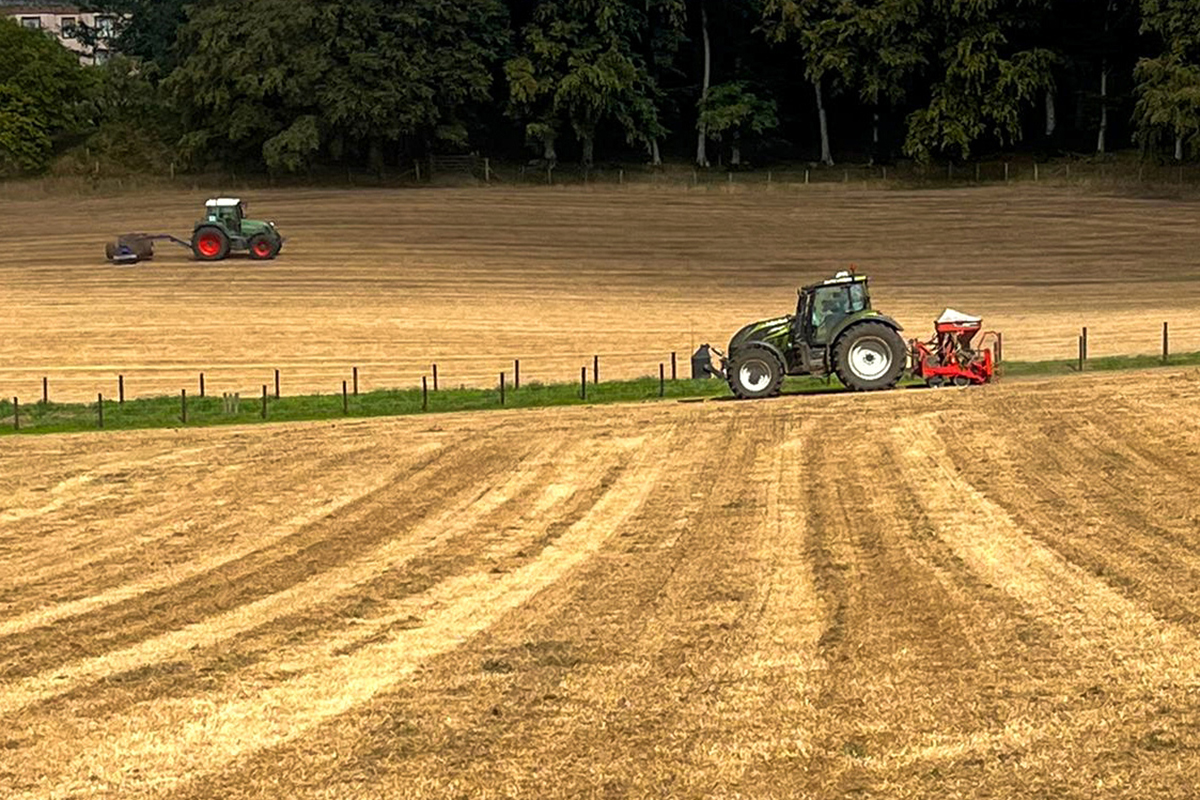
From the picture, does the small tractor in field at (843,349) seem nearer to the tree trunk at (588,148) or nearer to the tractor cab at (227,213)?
the tractor cab at (227,213)

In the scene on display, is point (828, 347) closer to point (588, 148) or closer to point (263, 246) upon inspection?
point (263, 246)

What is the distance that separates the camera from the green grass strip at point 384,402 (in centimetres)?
3619

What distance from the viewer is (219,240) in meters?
59.0

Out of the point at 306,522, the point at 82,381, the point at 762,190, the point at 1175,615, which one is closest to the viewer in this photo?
the point at 1175,615

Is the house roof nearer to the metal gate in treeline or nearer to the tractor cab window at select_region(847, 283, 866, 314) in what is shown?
the metal gate in treeline

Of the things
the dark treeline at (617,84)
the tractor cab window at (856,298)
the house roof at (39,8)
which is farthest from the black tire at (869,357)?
the house roof at (39,8)

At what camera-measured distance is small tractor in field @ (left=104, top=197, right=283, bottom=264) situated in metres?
59.0

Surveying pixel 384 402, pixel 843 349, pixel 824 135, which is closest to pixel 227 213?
pixel 384 402

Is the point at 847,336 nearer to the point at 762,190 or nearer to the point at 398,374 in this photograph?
the point at 398,374

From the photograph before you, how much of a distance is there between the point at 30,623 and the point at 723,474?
37.4 ft

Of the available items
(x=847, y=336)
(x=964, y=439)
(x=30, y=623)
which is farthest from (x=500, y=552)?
(x=847, y=336)

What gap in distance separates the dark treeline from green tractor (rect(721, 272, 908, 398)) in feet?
143

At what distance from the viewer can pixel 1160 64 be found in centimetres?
7325

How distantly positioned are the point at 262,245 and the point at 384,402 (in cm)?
2283
